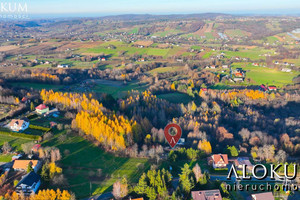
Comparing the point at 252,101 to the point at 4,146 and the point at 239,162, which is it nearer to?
the point at 239,162

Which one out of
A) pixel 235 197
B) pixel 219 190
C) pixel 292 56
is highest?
pixel 292 56

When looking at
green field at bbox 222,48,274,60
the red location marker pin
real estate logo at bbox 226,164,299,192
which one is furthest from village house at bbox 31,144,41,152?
green field at bbox 222,48,274,60

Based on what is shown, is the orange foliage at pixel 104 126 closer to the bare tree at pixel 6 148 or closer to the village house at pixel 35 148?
the village house at pixel 35 148

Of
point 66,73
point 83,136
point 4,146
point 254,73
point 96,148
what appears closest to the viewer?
point 4,146

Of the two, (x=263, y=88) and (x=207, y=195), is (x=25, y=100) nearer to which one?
(x=207, y=195)

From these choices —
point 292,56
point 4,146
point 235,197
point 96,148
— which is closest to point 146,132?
point 96,148

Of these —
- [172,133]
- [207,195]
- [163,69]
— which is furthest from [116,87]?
[207,195]

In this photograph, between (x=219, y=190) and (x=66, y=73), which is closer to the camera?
(x=219, y=190)
